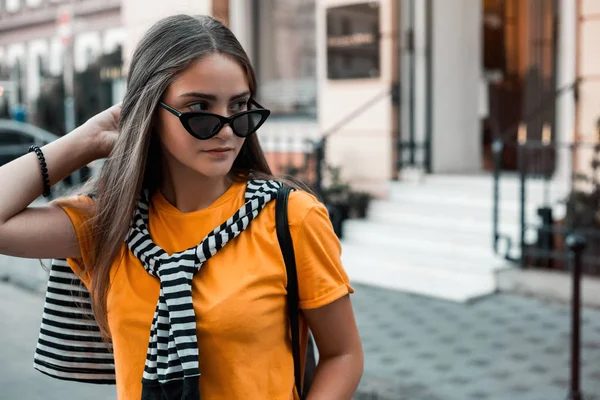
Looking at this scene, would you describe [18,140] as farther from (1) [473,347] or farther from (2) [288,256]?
(2) [288,256]

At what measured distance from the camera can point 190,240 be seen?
1.92m

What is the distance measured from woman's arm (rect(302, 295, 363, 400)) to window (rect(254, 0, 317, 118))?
10.3 meters

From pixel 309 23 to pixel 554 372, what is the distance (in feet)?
27.0

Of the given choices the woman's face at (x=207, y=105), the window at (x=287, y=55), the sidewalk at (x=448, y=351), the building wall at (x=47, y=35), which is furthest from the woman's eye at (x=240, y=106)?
the building wall at (x=47, y=35)

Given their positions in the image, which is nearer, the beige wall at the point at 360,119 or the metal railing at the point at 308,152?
the metal railing at the point at 308,152

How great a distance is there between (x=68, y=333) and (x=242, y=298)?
61 cm

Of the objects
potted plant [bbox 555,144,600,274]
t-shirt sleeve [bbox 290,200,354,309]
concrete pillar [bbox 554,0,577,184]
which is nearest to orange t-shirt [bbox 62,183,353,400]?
t-shirt sleeve [bbox 290,200,354,309]

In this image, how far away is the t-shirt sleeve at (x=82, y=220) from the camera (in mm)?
2006

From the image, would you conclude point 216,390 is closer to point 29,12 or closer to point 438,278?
point 438,278

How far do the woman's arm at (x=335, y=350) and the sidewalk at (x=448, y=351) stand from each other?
323cm

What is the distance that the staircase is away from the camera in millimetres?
8148

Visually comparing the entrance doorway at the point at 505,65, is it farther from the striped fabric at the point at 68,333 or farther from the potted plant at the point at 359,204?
the striped fabric at the point at 68,333

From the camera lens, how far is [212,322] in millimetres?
1792

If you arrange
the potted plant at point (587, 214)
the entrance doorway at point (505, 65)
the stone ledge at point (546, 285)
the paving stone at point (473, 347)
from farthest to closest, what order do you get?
1. the entrance doorway at point (505, 65)
2. the potted plant at point (587, 214)
3. the stone ledge at point (546, 285)
4. the paving stone at point (473, 347)
